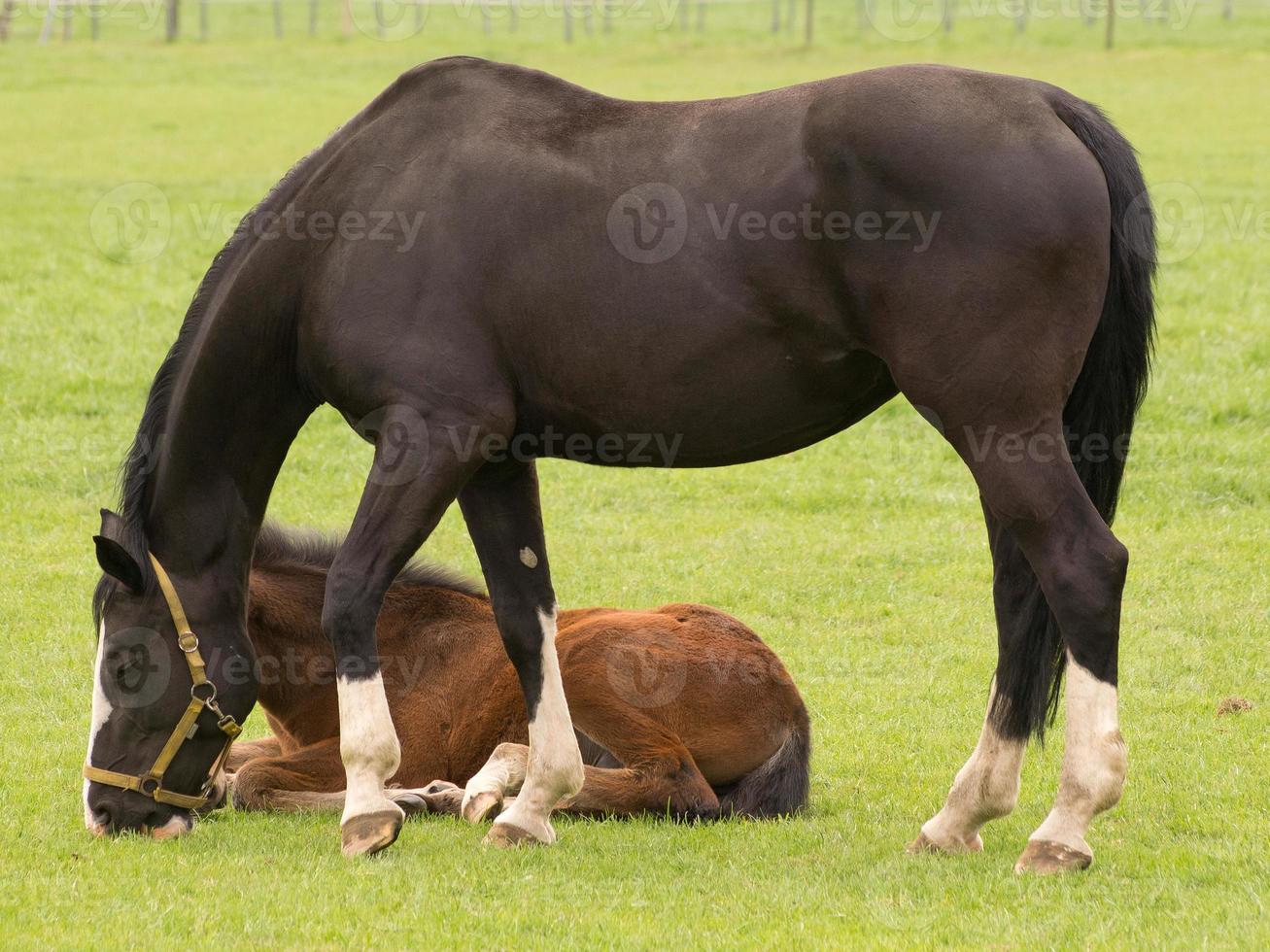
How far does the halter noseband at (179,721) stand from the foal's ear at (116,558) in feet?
0.27

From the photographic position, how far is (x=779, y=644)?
8109mm

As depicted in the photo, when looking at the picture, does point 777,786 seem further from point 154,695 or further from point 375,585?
point 154,695

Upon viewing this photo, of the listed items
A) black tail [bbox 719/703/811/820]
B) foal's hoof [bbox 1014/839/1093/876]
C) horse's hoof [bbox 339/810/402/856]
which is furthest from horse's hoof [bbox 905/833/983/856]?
horse's hoof [bbox 339/810/402/856]

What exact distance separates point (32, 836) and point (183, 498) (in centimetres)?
124

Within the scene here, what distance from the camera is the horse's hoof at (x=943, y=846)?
499 cm

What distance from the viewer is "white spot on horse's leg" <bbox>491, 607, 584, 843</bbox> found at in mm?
5371

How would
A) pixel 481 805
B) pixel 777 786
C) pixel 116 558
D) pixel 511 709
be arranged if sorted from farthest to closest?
pixel 511 709 < pixel 777 786 < pixel 481 805 < pixel 116 558

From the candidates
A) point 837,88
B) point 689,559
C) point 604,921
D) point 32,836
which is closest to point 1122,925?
point 604,921

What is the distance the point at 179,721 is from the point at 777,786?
7.18 ft

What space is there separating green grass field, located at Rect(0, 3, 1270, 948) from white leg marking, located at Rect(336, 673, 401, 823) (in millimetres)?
222

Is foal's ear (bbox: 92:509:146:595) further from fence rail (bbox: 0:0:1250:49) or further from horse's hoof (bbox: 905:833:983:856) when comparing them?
fence rail (bbox: 0:0:1250:49)

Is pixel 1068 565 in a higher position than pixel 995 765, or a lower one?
higher

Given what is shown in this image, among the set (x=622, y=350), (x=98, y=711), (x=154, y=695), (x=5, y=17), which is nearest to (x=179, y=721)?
(x=154, y=695)

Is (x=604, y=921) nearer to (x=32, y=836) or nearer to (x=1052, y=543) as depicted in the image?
(x=1052, y=543)
